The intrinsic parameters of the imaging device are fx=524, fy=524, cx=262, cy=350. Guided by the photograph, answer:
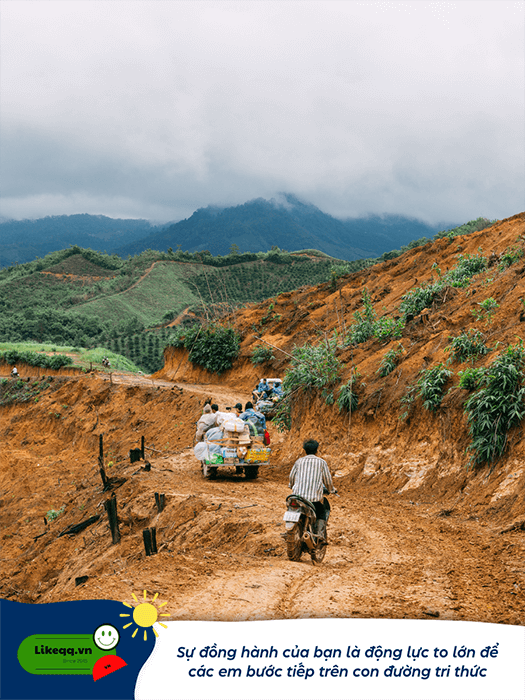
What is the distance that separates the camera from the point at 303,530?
649 centimetres

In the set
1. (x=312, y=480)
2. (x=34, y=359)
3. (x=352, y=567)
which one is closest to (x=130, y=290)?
(x=34, y=359)

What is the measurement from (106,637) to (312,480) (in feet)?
11.6

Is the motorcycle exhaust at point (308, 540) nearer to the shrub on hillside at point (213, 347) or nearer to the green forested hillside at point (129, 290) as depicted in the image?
the shrub on hillside at point (213, 347)

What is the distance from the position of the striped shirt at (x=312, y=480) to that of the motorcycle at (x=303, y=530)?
0.44ft

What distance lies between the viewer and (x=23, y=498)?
17.8 metres

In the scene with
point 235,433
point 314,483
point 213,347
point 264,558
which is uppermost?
point 213,347

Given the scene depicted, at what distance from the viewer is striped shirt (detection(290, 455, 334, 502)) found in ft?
21.3

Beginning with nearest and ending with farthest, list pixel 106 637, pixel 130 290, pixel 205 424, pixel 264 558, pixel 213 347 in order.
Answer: pixel 106 637 → pixel 264 558 → pixel 205 424 → pixel 213 347 → pixel 130 290

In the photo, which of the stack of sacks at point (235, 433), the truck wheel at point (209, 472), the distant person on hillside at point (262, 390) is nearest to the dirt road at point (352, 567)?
the stack of sacks at point (235, 433)

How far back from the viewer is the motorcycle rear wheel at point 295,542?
6.45 meters

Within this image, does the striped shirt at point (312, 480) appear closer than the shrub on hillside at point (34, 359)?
Yes

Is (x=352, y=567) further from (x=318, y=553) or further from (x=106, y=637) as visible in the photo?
(x=106, y=637)

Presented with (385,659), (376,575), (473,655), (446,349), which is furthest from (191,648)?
(446,349)

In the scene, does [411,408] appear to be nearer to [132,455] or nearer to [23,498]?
[132,455]
